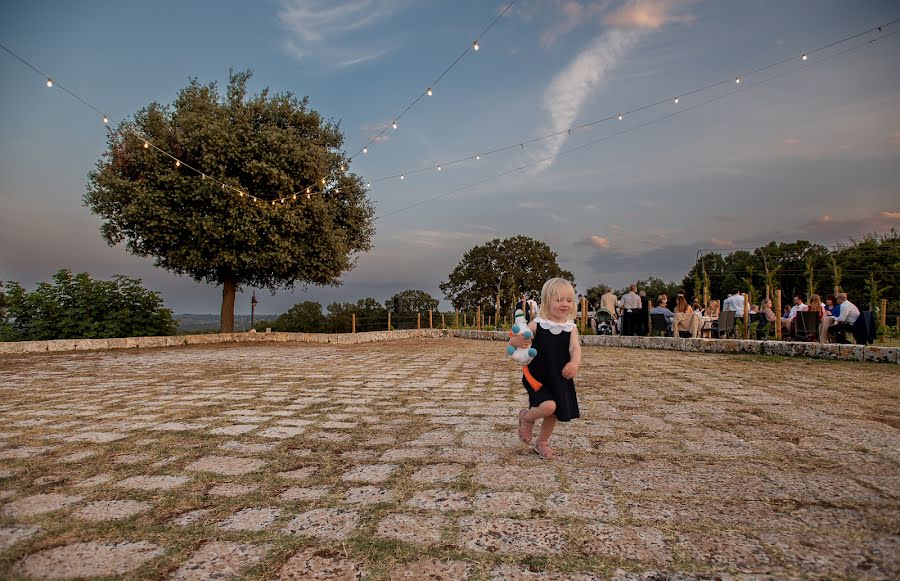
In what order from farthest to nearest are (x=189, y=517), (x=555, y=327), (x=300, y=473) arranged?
(x=555, y=327), (x=300, y=473), (x=189, y=517)

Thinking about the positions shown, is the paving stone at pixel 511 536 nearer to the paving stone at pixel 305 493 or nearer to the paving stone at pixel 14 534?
the paving stone at pixel 305 493

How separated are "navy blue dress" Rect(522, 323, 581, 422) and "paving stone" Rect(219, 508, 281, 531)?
1.56m

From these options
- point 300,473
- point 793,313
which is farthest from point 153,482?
point 793,313

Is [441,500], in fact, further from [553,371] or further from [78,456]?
[78,456]

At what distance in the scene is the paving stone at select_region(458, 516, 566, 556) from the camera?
1757 millimetres

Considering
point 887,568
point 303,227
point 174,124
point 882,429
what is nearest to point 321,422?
point 887,568

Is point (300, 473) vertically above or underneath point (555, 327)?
underneath

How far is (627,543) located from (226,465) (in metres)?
2.26

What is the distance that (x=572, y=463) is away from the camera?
109 inches

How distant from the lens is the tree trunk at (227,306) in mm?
15062

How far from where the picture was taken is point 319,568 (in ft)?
5.43

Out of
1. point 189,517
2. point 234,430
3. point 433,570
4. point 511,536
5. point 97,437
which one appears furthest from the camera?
point 234,430

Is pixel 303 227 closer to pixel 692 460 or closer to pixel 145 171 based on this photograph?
pixel 145 171

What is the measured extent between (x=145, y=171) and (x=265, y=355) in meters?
7.34
